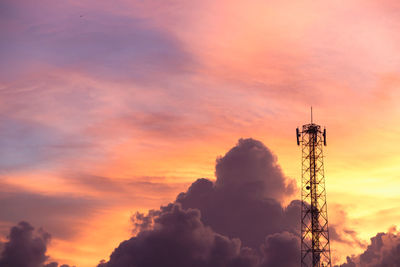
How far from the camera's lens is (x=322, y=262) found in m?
149

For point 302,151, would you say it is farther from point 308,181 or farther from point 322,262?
point 322,262

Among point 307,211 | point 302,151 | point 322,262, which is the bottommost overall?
point 322,262

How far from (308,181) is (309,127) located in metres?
12.1

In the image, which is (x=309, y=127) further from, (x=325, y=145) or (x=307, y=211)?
(x=307, y=211)

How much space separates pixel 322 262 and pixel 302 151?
82.9 ft

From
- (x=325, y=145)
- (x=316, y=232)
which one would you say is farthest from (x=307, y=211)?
(x=325, y=145)

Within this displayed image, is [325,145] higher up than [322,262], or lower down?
higher up

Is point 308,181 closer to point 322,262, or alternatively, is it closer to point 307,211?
point 307,211

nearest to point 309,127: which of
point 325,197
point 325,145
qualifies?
point 325,145

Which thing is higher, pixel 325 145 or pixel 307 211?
pixel 325 145

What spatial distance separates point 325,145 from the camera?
511 feet

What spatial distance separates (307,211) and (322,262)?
11.3 m

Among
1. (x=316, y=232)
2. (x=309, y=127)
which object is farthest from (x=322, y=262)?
(x=309, y=127)

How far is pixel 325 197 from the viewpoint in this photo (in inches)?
6048
